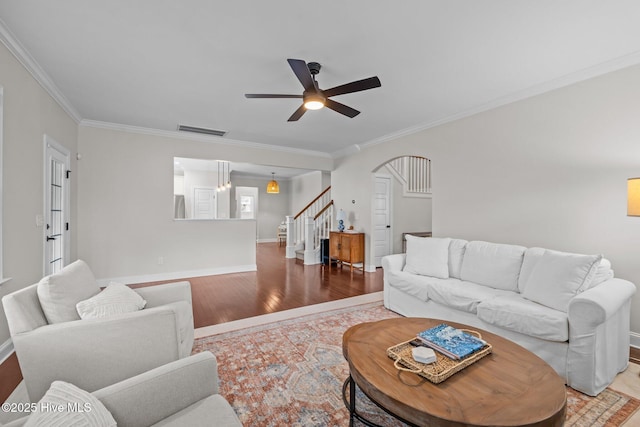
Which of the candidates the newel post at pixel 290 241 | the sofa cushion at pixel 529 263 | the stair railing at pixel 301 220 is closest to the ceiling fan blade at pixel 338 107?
the sofa cushion at pixel 529 263

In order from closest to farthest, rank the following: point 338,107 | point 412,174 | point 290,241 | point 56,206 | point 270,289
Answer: point 338,107 < point 56,206 < point 270,289 < point 412,174 < point 290,241

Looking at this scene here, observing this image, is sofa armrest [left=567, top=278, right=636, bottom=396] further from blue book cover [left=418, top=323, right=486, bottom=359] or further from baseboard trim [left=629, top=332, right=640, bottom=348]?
blue book cover [left=418, top=323, right=486, bottom=359]

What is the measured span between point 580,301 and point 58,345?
3.11 m

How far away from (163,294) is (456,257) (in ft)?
10.3

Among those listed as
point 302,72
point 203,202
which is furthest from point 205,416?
point 203,202

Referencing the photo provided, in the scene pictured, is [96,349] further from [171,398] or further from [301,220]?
[301,220]

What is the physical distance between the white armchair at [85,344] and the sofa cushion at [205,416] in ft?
1.63

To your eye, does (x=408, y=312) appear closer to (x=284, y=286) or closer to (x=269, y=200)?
(x=284, y=286)

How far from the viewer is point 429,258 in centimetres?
352

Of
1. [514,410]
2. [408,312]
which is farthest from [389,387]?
[408,312]

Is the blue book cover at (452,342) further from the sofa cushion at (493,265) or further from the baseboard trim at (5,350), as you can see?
the baseboard trim at (5,350)

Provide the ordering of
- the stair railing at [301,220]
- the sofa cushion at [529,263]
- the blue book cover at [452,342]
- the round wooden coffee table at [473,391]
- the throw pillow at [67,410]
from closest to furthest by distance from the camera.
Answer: the throw pillow at [67,410]
the round wooden coffee table at [473,391]
the blue book cover at [452,342]
the sofa cushion at [529,263]
the stair railing at [301,220]

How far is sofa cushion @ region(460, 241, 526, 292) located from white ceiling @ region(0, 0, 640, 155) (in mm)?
1815

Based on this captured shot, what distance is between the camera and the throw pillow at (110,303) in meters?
1.69
